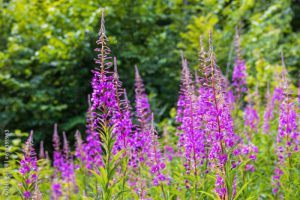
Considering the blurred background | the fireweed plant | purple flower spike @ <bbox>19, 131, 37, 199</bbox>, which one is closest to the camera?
the fireweed plant

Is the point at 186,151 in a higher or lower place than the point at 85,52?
lower

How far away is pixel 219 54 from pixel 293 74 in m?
2.60

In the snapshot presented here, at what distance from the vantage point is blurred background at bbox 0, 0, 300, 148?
8.88 meters

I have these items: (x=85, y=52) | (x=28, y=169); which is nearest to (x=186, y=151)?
(x=28, y=169)

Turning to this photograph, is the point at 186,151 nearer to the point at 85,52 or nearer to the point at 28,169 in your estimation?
the point at 28,169

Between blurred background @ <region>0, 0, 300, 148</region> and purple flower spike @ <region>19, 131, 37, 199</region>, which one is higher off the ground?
blurred background @ <region>0, 0, 300, 148</region>

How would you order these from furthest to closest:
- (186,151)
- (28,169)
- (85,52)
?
(85,52) < (186,151) < (28,169)

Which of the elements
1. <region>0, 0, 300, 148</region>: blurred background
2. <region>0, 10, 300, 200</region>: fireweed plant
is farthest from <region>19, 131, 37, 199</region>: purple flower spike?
<region>0, 0, 300, 148</region>: blurred background

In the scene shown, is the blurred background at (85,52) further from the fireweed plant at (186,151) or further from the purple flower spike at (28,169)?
the purple flower spike at (28,169)

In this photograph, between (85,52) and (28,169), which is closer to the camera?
(28,169)

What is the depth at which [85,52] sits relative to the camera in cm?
899

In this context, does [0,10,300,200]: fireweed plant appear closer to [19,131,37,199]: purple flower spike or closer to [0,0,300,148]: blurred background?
[19,131,37,199]: purple flower spike

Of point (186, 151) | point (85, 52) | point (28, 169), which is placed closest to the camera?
point (28, 169)

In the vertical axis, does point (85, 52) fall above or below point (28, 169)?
above
